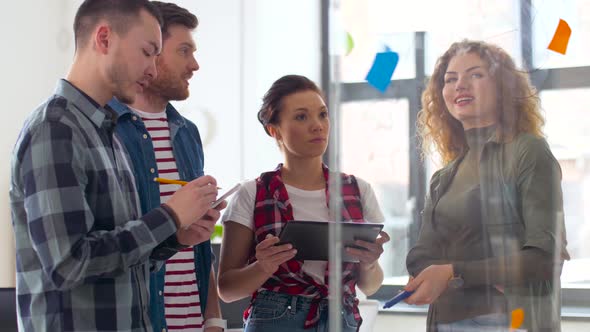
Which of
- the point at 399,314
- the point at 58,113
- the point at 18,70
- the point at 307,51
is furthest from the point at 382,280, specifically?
the point at 18,70

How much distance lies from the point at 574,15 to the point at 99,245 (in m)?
0.76

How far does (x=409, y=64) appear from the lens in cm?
98

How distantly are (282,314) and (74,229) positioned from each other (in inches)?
21.0

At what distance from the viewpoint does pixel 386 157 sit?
1.00 m

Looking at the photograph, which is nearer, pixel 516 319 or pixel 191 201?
pixel 516 319

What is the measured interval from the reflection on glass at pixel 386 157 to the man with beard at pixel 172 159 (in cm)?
53

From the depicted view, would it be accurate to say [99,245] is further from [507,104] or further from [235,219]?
[507,104]

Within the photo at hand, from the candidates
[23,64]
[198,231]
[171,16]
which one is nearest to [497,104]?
[198,231]

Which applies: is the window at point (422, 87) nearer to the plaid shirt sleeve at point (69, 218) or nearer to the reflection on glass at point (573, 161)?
the reflection on glass at point (573, 161)

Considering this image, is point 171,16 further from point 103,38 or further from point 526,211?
point 526,211

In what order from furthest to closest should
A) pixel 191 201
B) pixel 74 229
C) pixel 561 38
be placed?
pixel 191 201 → pixel 74 229 → pixel 561 38

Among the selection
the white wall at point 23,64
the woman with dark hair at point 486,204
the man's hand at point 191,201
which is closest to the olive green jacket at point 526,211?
the woman with dark hair at point 486,204

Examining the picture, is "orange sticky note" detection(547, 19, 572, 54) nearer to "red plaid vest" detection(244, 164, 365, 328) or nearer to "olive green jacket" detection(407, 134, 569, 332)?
"olive green jacket" detection(407, 134, 569, 332)

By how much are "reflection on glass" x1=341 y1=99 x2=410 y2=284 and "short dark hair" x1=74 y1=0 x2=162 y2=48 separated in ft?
1.78
